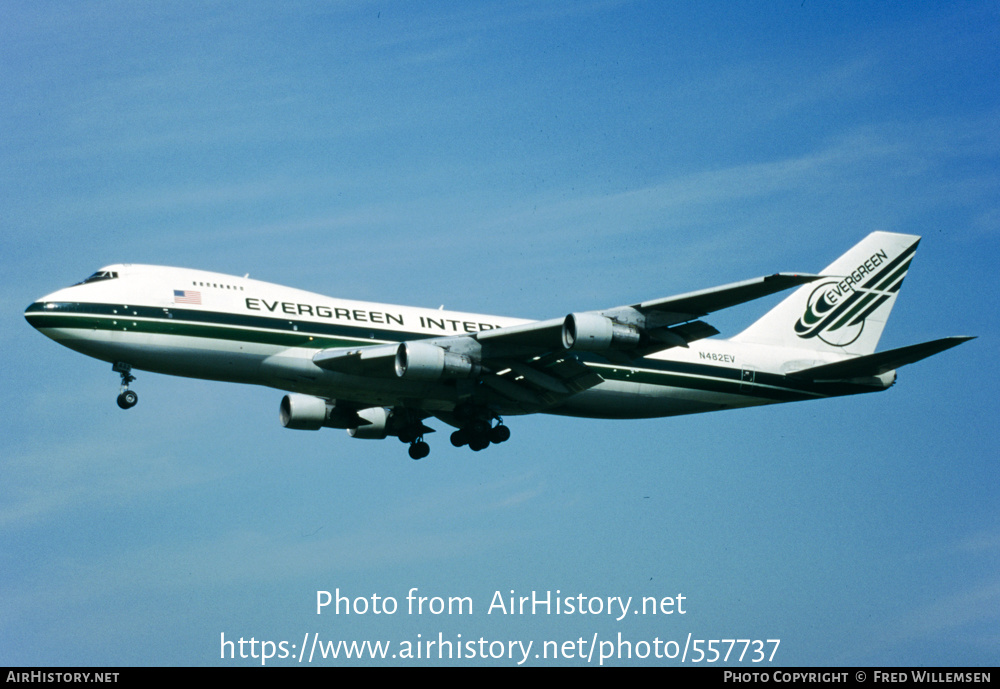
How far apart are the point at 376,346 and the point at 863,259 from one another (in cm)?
1941

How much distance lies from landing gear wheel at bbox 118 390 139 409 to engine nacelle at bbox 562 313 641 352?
44.7ft

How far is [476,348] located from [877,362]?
539 inches

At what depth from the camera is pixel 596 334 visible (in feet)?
120

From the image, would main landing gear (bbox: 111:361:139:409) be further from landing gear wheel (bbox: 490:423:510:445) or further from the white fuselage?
landing gear wheel (bbox: 490:423:510:445)

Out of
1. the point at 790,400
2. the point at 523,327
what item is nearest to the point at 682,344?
the point at 523,327

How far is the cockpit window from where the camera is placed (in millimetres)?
38531

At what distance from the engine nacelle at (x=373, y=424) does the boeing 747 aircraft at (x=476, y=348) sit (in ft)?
0.17

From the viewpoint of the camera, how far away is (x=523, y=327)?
38.4m

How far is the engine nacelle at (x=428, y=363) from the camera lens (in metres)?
37.8

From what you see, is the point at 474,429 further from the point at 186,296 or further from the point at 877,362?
the point at 877,362

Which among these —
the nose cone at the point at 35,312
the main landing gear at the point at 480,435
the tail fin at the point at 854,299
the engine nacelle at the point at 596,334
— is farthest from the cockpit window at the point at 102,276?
the tail fin at the point at 854,299

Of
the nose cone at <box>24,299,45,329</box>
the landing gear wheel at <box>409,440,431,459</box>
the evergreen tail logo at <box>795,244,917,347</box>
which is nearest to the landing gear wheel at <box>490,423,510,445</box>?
the landing gear wheel at <box>409,440,431,459</box>

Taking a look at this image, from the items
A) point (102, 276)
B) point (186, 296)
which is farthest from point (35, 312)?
point (186, 296)
